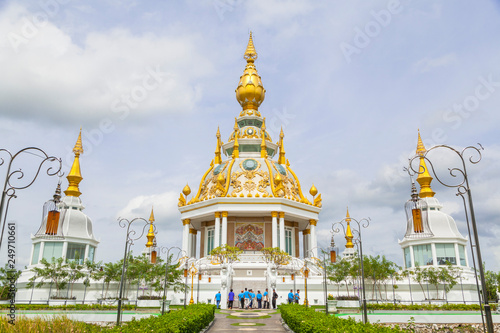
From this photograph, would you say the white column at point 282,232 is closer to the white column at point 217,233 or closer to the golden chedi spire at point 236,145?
the white column at point 217,233

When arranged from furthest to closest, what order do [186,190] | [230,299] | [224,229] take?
[186,190], [224,229], [230,299]

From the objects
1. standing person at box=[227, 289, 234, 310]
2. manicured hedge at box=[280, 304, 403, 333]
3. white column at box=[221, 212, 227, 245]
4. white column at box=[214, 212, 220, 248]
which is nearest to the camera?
manicured hedge at box=[280, 304, 403, 333]

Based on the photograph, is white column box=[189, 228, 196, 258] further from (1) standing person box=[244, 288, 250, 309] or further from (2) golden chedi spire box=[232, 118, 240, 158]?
(1) standing person box=[244, 288, 250, 309]

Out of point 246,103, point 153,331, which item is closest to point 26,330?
point 153,331

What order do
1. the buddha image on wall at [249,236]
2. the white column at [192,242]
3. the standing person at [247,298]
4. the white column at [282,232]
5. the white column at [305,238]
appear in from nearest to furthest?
the standing person at [247,298] < the white column at [282,232] < the buddha image on wall at [249,236] < the white column at [192,242] < the white column at [305,238]

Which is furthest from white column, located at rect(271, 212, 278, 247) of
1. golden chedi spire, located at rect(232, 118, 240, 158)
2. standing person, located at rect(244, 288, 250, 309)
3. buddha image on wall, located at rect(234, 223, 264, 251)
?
standing person, located at rect(244, 288, 250, 309)

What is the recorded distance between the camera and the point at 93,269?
4009 cm

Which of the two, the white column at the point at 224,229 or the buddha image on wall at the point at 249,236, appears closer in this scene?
the white column at the point at 224,229

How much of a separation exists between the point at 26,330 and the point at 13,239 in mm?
7542

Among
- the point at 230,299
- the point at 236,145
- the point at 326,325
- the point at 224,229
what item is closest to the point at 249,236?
the point at 224,229

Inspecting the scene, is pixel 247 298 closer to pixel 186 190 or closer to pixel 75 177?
pixel 186 190

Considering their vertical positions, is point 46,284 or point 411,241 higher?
point 411,241

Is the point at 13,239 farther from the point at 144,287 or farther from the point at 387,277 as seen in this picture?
the point at 387,277

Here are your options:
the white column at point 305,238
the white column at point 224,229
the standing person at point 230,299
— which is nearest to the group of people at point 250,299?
the standing person at point 230,299
